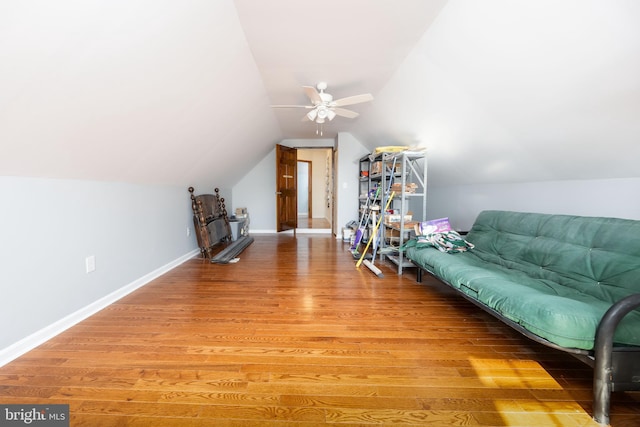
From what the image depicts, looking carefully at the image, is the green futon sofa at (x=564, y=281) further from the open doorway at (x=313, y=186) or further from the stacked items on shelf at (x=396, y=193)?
the open doorway at (x=313, y=186)

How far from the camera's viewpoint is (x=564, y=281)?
1.68 meters

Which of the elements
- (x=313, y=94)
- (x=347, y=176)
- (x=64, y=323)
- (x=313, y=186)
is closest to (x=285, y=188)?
(x=347, y=176)

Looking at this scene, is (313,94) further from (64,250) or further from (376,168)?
(64,250)

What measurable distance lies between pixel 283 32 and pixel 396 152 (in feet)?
6.21

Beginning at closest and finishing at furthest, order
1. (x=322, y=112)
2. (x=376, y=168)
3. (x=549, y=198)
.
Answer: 1. (x=549, y=198)
2. (x=322, y=112)
3. (x=376, y=168)

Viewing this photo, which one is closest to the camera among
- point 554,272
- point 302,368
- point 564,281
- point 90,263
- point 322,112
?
point 302,368

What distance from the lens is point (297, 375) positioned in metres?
A: 1.35

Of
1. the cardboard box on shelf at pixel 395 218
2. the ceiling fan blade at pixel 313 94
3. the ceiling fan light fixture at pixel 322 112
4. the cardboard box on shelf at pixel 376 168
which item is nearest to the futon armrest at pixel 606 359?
the cardboard box on shelf at pixel 395 218

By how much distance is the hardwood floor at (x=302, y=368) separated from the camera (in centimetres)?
113

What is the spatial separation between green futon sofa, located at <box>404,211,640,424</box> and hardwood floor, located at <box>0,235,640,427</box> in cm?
29

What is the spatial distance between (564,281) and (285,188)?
4.57 m

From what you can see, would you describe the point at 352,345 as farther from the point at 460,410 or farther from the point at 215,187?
the point at 215,187

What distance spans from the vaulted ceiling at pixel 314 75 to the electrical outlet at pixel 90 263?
0.64 meters

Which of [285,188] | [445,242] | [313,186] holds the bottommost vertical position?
[445,242]
